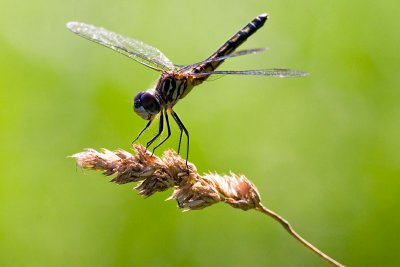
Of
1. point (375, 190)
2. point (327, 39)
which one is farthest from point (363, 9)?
point (375, 190)

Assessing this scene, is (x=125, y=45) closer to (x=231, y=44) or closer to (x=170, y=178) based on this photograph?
(x=231, y=44)

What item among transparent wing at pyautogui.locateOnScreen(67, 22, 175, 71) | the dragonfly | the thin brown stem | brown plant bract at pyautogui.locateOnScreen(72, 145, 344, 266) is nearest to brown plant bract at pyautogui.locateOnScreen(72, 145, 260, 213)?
brown plant bract at pyautogui.locateOnScreen(72, 145, 344, 266)

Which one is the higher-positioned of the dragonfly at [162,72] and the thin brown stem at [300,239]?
the dragonfly at [162,72]

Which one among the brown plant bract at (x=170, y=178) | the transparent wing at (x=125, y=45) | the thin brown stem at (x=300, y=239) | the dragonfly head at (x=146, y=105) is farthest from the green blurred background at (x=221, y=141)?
the thin brown stem at (x=300, y=239)

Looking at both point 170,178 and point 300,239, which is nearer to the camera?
point 300,239

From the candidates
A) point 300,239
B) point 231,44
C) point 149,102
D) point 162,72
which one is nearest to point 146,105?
point 149,102

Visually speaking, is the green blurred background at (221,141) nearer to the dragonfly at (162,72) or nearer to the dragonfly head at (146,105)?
the dragonfly at (162,72)
